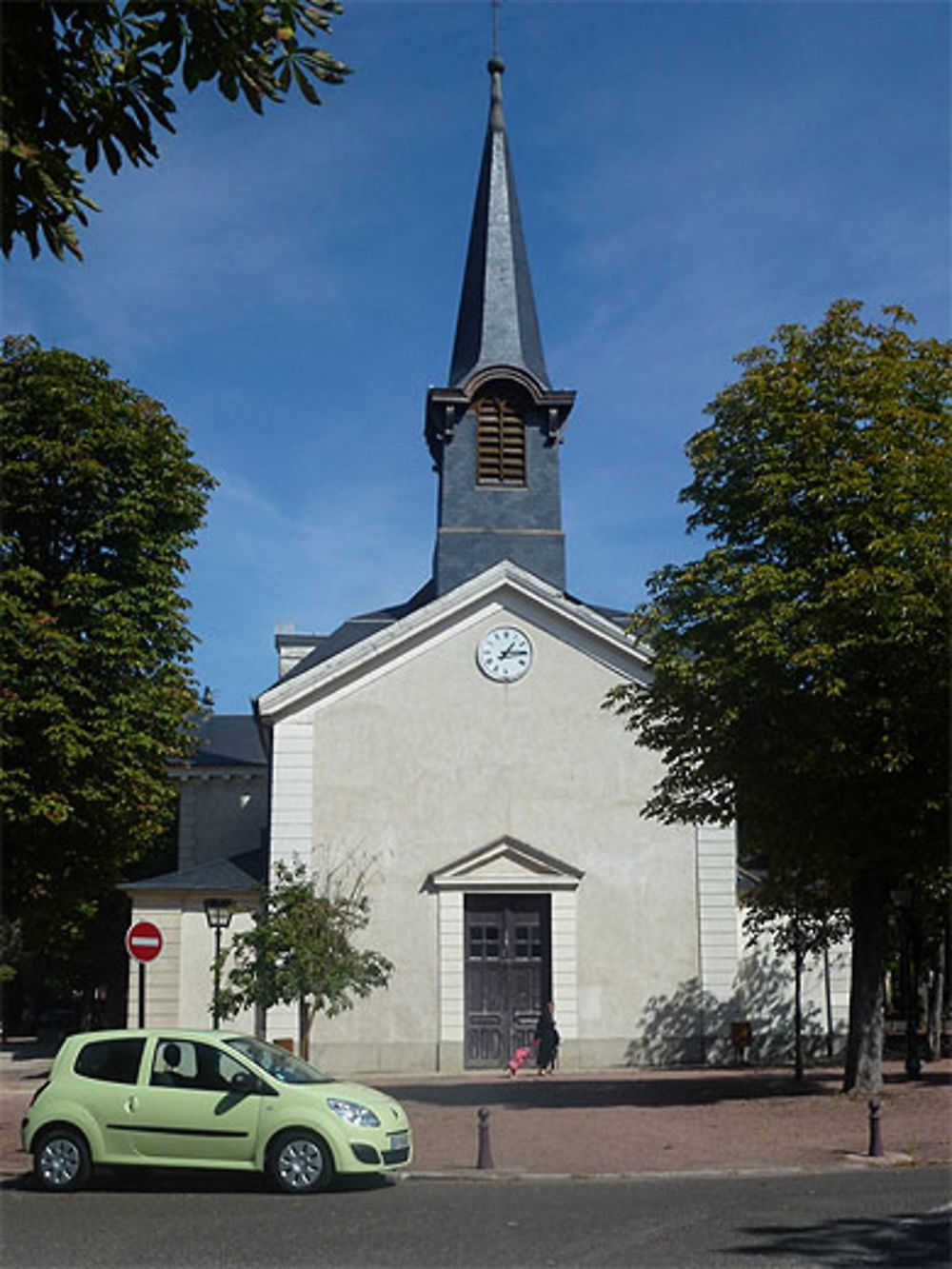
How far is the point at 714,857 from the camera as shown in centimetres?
2859

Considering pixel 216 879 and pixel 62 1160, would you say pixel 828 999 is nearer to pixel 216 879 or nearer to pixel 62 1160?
pixel 216 879

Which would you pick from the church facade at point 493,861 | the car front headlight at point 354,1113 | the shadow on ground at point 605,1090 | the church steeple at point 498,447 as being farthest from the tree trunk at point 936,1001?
the car front headlight at point 354,1113

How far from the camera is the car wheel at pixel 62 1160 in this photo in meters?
13.3

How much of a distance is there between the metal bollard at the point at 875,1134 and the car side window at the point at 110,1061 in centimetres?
744

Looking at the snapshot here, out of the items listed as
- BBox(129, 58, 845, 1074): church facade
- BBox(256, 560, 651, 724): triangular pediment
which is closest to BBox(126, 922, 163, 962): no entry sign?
BBox(129, 58, 845, 1074): church facade

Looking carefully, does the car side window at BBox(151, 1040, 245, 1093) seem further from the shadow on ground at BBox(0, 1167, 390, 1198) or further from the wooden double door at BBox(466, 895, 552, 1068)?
the wooden double door at BBox(466, 895, 552, 1068)

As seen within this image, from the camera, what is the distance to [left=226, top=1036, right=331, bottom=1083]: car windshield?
44.6 ft

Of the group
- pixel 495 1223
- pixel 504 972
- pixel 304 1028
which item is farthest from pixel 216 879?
pixel 495 1223

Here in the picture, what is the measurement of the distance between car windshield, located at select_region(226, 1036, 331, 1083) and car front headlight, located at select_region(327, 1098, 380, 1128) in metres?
0.54

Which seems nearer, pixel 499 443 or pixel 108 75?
pixel 108 75

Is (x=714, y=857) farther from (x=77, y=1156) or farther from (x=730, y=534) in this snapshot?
(x=77, y=1156)

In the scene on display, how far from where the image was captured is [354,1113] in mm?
13281

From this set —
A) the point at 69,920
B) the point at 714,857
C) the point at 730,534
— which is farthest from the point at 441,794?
the point at 69,920

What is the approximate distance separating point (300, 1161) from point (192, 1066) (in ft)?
4.65
